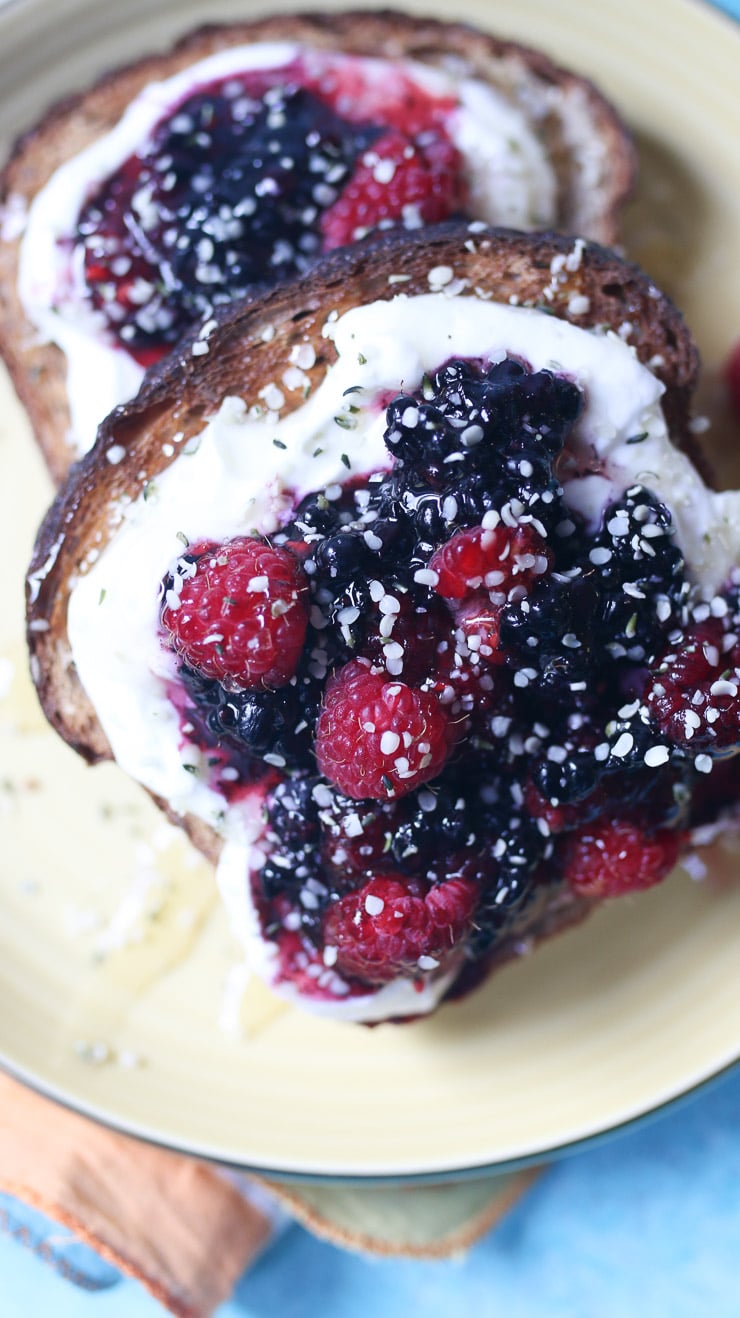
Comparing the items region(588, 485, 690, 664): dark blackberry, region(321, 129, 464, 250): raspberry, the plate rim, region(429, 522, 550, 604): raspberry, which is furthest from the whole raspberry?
the plate rim

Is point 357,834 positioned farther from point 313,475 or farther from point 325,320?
point 325,320

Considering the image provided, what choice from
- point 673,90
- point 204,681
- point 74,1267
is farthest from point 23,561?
point 673,90

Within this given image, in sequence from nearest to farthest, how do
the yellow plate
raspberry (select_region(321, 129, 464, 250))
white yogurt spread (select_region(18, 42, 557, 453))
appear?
1. raspberry (select_region(321, 129, 464, 250))
2. white yogurt spread (select_region(18, 42, 557, 453))
3. the yellow plate

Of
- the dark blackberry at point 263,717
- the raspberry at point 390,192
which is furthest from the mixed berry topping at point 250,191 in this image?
the dark blackberry at point 263,717

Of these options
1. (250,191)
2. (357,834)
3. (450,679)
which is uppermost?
(250,191)

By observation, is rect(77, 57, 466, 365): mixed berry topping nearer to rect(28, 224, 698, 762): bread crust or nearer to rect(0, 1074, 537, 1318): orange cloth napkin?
rect(28, 224, 698, 762): bread crust

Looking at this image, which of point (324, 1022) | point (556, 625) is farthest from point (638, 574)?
point (324, 1022)
